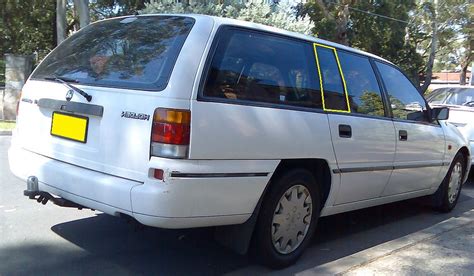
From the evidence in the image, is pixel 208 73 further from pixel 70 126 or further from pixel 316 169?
pixel 316 169

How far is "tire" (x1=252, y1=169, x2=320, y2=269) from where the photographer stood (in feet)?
11.9

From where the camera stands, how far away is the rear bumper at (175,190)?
302 cm

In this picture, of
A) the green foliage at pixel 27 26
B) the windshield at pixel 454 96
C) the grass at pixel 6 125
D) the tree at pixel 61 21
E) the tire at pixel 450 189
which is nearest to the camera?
the tire at pixel 450 189

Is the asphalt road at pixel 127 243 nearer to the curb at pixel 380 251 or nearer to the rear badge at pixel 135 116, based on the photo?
the curb at pixel 380 251

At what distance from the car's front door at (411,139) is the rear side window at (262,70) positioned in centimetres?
128

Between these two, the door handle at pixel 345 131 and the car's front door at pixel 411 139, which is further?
the car's front door at pixel 411 139

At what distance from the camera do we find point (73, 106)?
3.45 meters

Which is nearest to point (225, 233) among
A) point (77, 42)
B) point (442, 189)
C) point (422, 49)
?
point (77, 42)

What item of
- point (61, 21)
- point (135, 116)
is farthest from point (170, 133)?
point (61, 21)

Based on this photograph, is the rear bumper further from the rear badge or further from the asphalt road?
the asphalt road

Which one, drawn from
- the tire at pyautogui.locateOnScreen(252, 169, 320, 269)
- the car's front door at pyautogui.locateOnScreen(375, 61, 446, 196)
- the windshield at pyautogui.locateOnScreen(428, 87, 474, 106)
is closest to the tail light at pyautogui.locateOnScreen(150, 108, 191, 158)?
the tire at pyautogui.locateOnScreen(252, 169, 320, 269)

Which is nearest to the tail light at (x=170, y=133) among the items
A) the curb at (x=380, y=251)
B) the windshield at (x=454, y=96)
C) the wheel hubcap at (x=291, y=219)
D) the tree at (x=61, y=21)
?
the wheel hubcap at (x=291, y=219)

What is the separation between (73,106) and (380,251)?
2.71m

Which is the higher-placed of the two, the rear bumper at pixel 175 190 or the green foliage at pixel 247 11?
the green foliage at pixel 247 11
